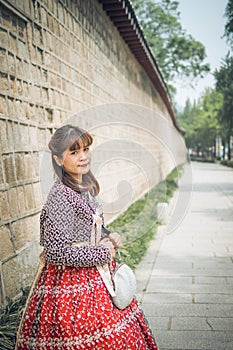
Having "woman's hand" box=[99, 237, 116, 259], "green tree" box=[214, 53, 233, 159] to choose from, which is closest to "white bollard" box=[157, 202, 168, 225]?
"woman's hand" box=[99, 237, 116, 259]

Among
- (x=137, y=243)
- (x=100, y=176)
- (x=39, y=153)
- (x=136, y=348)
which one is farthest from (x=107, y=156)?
(x=136, y=348)

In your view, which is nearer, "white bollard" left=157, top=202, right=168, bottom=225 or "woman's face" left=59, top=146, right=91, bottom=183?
"woman's face" left=59, top=146, right=91, bottom=183

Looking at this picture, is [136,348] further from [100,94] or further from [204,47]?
[204,47]

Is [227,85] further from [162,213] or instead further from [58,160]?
[58,160]

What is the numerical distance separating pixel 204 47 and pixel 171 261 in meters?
30.8

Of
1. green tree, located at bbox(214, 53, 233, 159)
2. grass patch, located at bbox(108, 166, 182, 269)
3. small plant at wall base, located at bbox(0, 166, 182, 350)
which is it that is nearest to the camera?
small plant at wall base, located at bbox(0, 166, 182, 350)

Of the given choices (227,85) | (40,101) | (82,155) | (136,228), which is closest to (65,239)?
(82,155)

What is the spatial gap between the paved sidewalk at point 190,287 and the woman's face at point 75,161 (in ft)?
5.46

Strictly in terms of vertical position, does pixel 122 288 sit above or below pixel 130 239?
above

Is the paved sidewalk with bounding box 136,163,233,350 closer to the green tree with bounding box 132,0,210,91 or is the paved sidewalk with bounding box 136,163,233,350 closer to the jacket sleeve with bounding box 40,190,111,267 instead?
the jacket sleeve with bounding box 40,190,111,267

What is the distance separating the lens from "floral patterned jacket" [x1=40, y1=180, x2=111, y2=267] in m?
2.18

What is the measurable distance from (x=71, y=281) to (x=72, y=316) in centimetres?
17

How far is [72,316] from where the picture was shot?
7.23 ft

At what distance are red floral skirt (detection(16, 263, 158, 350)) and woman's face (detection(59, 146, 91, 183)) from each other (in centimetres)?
51
